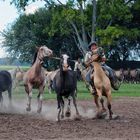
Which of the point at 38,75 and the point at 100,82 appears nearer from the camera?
the point at 100,82

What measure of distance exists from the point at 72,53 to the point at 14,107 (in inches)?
1788

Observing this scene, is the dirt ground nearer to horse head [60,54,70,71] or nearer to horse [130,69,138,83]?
horse head [60,54,70,71]

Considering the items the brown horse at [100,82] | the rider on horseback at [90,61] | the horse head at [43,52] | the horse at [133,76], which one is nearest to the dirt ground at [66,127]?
the brown horse at [100,82]

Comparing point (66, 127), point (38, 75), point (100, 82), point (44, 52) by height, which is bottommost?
point (66, 127)

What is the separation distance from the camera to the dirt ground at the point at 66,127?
13.9 metres

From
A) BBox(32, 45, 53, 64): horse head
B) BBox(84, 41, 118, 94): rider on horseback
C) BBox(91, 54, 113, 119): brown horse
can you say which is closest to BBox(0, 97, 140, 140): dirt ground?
BBox(91, 54, 113, 119): brown horse

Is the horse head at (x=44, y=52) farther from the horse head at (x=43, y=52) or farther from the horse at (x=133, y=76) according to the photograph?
the horse at (x=133, y=76)

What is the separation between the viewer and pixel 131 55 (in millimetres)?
71812

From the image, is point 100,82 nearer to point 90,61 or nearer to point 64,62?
point 90,61

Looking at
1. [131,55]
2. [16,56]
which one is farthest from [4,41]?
[131,55]

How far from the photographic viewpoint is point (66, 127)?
1617 cm

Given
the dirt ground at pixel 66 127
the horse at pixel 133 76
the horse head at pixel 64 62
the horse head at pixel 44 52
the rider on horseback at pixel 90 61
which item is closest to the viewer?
the dirt ground at pixel 66 127

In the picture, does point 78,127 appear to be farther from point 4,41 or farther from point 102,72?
point 4,41

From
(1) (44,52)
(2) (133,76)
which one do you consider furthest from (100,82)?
(2) (133,76)
